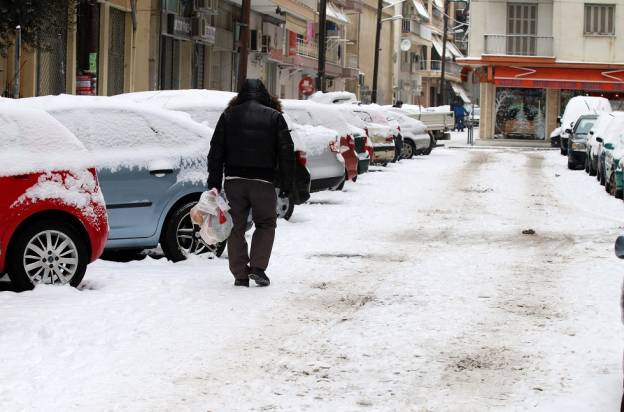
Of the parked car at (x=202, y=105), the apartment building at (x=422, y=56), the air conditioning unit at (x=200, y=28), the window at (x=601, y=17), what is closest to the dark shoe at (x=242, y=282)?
the parked car at (x=202, y=105)

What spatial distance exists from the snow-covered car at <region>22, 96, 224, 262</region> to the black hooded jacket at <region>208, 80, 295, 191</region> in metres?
1.25

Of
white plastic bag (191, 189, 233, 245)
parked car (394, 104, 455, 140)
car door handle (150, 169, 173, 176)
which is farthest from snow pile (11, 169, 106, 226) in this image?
parked car (394, 104, 455, 140)

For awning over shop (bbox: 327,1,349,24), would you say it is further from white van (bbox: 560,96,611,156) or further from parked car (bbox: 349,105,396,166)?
parked car (bbox: 349,105,396,166)

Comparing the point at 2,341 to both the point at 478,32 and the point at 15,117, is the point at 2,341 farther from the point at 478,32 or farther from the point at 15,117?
the point at 478,32

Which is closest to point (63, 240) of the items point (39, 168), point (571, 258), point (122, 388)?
point (39, 168)

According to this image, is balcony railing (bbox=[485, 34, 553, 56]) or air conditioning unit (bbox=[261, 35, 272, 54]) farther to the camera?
balcony railing (bbox=[485, 34, 553, 56])

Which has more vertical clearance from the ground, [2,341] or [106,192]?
[106,192]

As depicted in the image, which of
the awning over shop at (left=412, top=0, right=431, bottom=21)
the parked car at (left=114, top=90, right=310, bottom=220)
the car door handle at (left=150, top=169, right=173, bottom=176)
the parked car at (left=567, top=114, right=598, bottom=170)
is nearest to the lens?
the car door handle at (left=150, top=169, right=173, bottom=176)

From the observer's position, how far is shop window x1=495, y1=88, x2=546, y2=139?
58625mm

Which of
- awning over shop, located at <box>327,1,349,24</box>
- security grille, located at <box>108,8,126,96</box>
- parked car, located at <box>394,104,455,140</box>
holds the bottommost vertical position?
parked car, located at <box>394,104,455,140</box>

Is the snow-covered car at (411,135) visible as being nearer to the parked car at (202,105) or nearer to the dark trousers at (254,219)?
the parked car at (202,105)

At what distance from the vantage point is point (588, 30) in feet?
192

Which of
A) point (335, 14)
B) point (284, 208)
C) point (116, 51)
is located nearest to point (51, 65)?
point (116, 51)

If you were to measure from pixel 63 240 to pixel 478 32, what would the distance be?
169 feet
